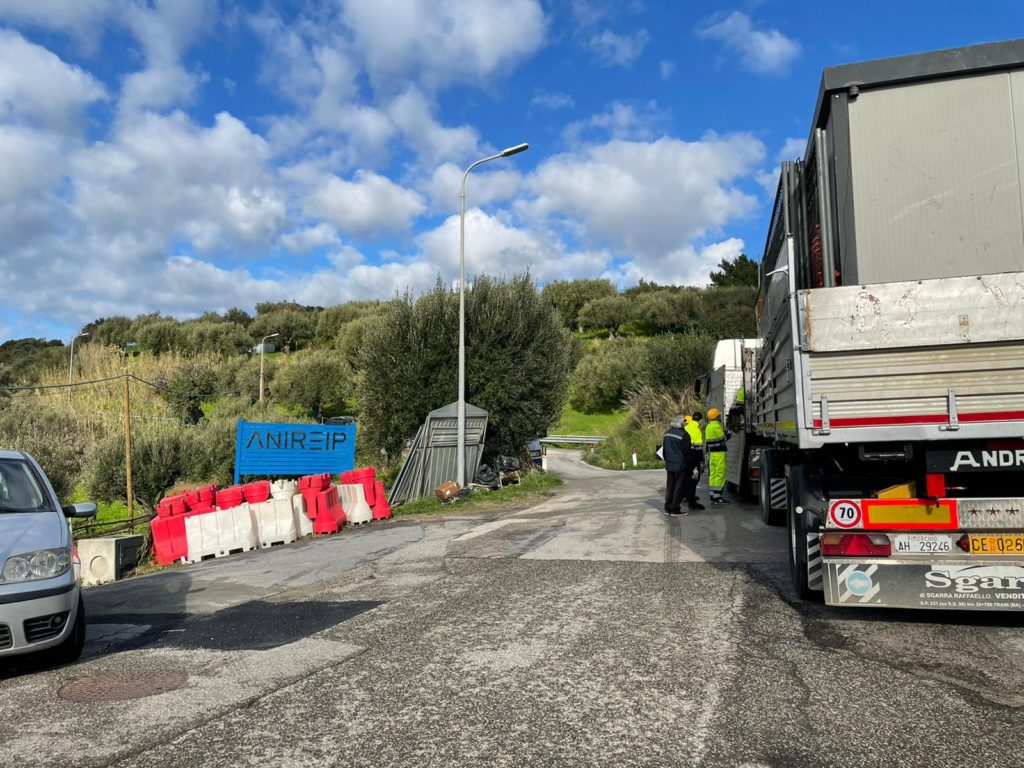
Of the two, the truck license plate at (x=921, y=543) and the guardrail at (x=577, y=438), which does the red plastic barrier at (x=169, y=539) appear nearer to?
the truck license plate at (x=921, y=543)

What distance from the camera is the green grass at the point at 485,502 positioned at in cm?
1602

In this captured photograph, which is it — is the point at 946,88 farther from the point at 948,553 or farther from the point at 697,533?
the point at 697,533

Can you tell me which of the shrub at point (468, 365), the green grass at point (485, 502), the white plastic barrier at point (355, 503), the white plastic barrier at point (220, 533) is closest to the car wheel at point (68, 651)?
the white plastic barrier at point (220, 533)

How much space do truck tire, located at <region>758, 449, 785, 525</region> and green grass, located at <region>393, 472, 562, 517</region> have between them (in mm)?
6254

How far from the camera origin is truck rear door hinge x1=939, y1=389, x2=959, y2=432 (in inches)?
205

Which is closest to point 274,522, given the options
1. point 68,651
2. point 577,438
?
point 68,651

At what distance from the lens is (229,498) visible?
1294 cm

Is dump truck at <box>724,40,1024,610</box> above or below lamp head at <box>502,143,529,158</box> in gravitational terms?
below

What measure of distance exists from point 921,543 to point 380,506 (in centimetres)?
1136

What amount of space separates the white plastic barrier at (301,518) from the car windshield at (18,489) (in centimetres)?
699

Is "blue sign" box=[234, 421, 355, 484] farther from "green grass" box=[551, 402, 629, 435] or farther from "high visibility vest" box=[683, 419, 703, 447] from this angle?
"green grass" box=[551, 402, 629, 435]

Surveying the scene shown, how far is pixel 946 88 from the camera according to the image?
231 inches

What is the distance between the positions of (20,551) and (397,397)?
669 inches

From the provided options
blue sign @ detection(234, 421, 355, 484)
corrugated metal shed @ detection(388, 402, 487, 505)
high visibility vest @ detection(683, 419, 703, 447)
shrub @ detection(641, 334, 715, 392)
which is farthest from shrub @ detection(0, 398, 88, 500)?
shrub @ detection(641, 334, 715, 392)
